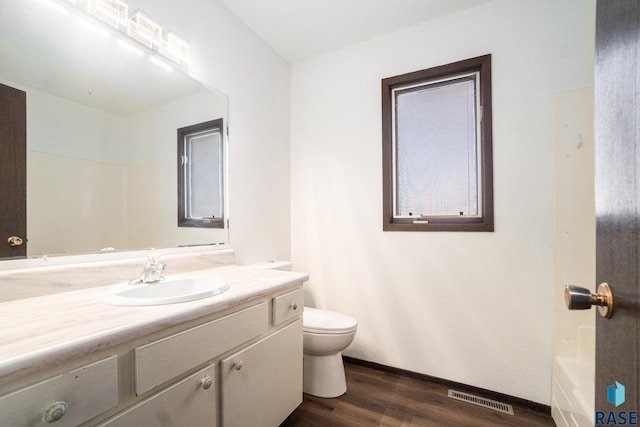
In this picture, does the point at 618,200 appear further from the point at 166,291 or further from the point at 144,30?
the point at 144,30

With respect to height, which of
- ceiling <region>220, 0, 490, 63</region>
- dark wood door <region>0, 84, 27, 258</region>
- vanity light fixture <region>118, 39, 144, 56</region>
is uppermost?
ceiling <region>220, 0, 490, 63</region>

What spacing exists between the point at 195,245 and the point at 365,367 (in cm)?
150

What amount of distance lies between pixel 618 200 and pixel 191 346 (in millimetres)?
1088

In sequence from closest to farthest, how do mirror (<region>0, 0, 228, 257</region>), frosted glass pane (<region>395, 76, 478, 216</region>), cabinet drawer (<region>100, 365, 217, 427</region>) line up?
1. cabinet drawer (<region>100, 365, 217, 427</region>)
2. mirror (<region>0, 0, 228, 257</region>)
3. frosted glass pane (<region>395, 76, 478, 216</region>)

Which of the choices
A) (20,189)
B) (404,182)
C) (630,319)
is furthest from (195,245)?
(630,319)

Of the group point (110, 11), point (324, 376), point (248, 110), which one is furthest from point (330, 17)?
point (324, 376)

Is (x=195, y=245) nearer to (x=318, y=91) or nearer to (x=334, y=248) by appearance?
(x=334, y=248)

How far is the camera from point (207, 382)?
0.93 m

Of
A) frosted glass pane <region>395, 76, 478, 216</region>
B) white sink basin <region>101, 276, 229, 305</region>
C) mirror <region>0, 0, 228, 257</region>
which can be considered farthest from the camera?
frosted glass pane <region>395, 76, 478, 216</region>

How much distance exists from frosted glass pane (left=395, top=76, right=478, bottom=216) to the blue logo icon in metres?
1.47

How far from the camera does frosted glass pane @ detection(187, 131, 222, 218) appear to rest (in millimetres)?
1567

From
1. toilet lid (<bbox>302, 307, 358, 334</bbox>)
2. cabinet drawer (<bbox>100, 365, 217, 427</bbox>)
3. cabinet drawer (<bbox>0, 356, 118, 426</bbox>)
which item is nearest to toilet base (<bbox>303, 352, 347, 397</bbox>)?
toilet lid (<bbox>302, 307, 358, 334</bbox>)

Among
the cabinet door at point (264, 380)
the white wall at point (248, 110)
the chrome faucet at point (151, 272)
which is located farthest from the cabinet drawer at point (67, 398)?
the white wall at point (248, 110)

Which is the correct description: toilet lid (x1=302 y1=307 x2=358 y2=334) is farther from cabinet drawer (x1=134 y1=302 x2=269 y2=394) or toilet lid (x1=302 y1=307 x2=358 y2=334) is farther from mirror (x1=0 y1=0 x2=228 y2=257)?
mirror (x1=0 y1=0 x2=228 y2=257)
